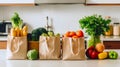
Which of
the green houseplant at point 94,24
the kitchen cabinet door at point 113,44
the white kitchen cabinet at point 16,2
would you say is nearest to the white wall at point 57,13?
the white kitchen cabinet at point 16,2

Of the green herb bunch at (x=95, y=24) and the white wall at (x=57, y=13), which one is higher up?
the white wall at (x=57, y=13)

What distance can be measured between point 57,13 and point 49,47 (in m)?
2.64

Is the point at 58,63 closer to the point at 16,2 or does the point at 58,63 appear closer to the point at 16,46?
the point at 16,46

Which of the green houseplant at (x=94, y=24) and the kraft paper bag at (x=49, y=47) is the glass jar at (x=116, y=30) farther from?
the kraft paper bag at (x=49, y=47)

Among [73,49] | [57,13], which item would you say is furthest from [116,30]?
[73,49]

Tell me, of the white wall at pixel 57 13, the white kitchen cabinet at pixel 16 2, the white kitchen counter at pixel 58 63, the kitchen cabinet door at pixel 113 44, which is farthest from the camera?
the white wall at pixel 57 13

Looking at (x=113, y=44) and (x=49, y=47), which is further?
(x=113, y=44)

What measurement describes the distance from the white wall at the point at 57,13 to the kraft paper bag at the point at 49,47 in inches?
102

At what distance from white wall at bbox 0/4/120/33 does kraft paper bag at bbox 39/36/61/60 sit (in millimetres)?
2600

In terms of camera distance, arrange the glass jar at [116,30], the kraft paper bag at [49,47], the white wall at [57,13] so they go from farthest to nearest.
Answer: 1. the white wall at [57,13]
2. the glass jar at [116,30]
3. the kraft paper bag at [49,47]

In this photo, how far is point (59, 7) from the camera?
459cm

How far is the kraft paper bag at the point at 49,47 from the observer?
201 cm

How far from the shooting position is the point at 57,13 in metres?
4.60

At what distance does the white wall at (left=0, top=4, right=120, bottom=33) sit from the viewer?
15.1 ft
